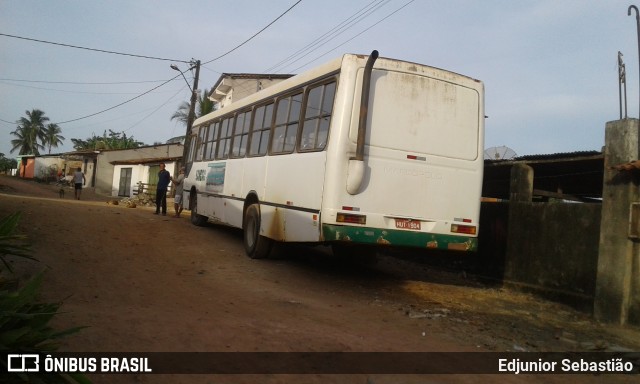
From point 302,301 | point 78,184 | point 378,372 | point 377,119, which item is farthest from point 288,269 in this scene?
point 78,184

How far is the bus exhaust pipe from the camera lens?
6.33 meters

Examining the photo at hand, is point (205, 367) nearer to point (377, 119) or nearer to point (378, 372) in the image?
point (378, 372)

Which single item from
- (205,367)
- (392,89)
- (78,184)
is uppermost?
(392,89)

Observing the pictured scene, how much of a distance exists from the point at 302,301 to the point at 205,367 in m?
2.61

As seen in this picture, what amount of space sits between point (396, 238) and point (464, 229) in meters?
1.13

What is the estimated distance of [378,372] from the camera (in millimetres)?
3914

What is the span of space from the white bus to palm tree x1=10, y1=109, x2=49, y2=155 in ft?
221

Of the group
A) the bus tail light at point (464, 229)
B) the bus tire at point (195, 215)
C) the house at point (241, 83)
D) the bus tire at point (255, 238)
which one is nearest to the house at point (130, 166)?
the house at point (241, 83)

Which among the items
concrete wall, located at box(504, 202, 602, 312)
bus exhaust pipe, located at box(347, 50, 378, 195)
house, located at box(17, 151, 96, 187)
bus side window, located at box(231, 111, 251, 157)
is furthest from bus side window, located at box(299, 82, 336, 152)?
house, located at box(17, 151, 96, 187)

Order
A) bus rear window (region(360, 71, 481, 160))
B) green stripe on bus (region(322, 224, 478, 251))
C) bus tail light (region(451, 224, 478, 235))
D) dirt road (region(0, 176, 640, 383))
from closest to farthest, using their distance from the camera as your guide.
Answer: dirt road (region(0, 176, 640, 383)) < green stripe on bus (region(322, 224, 478, 251)) < bus rear window (region(360, 71, 481, 160)) < bus tail light (region(451, 224, 478, 235))

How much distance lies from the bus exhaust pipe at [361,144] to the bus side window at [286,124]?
5.26 ft

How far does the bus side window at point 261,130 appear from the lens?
8930mm

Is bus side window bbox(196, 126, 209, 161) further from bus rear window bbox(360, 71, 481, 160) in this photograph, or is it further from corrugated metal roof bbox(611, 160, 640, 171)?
corrugated metal roof bbox(611, 160, 640, 171)

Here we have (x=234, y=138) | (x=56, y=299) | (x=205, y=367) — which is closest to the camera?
(x=205, y=367)
